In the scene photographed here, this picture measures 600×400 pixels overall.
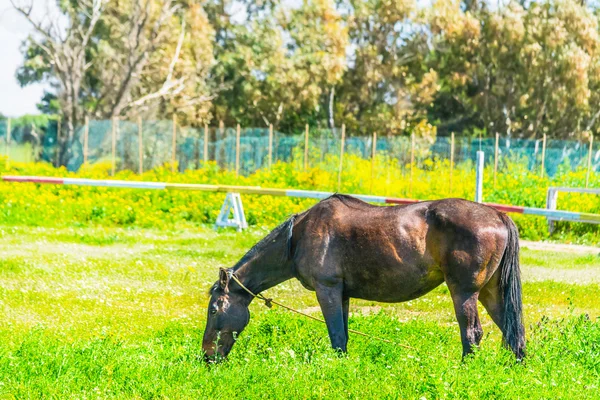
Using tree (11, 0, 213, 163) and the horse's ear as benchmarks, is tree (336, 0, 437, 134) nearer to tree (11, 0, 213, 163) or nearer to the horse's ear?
tree (11, 0, 213, 163)

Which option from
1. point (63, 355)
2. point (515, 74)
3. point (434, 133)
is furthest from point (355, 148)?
point (63, 355)

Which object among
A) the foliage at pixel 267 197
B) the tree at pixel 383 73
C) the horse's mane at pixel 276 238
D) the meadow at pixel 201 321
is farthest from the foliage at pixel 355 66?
the horse's mane at pixel 276 238

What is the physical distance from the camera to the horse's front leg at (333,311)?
25.0ft

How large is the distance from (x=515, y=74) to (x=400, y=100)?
574 centimetres

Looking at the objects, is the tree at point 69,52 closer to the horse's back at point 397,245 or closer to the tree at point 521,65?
the tree at point 521,65

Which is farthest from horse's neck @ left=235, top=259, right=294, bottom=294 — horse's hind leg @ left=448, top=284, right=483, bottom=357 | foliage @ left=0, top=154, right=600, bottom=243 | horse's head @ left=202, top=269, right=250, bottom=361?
foliage @ left=0, top=154, right=600, bottom=243

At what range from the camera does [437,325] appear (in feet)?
30.6

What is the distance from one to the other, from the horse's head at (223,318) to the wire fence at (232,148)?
62.9 feet

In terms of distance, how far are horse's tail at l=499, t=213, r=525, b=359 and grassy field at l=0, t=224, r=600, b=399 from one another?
0.18m

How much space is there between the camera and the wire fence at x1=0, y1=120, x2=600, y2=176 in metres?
29.5

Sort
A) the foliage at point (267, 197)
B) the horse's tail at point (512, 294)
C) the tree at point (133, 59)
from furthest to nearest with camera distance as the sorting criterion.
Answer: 1. the tree at point (133, 59)
2. the foliage at point (267, 197)
3. the horse's tail at point (512, 294)

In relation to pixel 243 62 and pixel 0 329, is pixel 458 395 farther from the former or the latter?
pixel 243 62

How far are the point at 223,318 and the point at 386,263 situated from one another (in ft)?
4.83

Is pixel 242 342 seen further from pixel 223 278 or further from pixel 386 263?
pixel 386 263
